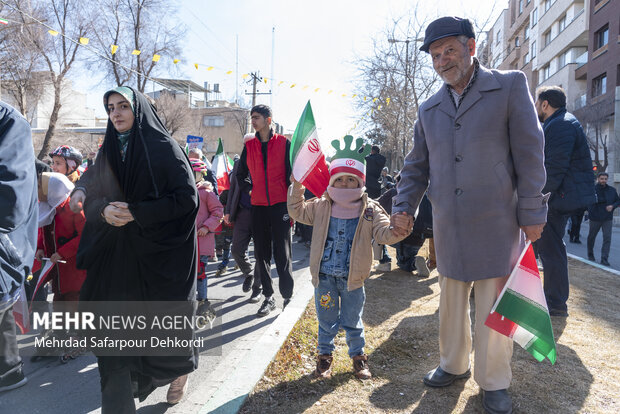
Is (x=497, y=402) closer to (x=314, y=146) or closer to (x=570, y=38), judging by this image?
(x=314, y=146)

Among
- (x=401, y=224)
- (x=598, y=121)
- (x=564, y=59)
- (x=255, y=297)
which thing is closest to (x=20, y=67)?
(x=255, y=297)

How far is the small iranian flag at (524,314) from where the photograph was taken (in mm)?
2697

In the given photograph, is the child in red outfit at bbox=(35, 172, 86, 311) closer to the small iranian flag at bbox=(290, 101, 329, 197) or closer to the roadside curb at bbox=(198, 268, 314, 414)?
the roadside curb at bbox=(198, 268, 314, 414)

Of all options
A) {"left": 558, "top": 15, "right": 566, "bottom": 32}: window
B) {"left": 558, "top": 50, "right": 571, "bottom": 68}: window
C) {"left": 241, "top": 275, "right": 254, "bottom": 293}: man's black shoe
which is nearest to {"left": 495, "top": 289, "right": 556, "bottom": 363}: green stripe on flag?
{"left": 241, "top": 275, "right": 254, "bottom": 293}: man's black shoe

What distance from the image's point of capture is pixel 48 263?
13.0ft

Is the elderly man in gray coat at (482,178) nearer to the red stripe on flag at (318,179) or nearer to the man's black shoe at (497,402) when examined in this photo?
the man's black shoe at (497,402)

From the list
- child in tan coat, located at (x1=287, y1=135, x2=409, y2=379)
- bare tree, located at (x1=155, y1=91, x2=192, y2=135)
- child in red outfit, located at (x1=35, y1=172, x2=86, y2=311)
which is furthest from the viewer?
bare tree, located at (x1=155, y1=91, x2=192, y2=135)

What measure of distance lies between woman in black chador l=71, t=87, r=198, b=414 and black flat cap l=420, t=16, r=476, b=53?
1757mm

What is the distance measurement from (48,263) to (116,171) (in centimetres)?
185

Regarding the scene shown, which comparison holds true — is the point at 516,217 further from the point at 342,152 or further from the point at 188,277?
the point at 188,277

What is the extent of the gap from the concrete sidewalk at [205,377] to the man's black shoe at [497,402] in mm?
1546

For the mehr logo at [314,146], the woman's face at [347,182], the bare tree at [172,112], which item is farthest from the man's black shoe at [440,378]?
the bare tree at [172,112]

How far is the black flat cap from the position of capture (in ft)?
8.88

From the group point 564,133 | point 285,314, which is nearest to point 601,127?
point 564,133
